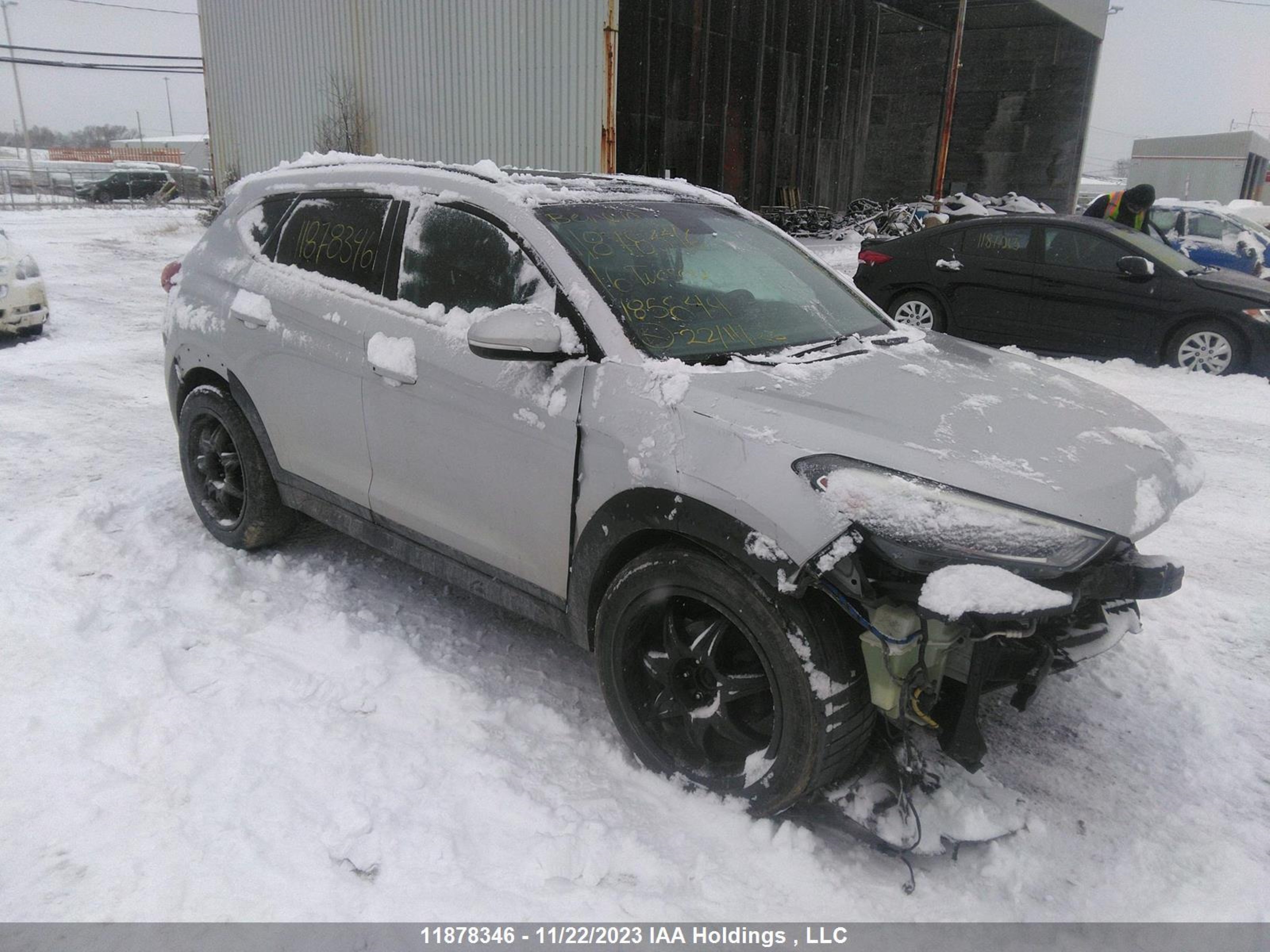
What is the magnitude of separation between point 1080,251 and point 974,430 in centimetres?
735

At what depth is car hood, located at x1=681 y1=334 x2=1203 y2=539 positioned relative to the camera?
238 cm

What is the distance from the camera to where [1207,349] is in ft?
27.2

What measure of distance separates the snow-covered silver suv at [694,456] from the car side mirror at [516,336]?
0.01m

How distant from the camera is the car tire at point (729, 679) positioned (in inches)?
95.4

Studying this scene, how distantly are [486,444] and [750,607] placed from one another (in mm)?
1173

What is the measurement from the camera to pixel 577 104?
49.9ft

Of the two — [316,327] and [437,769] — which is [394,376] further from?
[437,769]

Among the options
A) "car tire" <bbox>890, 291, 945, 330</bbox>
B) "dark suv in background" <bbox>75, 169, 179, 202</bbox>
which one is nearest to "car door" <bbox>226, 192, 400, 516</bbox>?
"car tire" <bbox>890, 291, 945, 330</bbox>

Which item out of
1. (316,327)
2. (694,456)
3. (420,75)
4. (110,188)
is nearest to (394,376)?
(316,327)

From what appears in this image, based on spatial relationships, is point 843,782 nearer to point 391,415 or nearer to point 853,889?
point 853,889

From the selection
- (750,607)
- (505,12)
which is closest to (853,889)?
(750,607)

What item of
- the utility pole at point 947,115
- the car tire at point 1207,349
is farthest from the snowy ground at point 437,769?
the utility pole at point 947,115

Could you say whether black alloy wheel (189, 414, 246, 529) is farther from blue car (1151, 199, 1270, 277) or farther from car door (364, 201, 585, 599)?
blue car (1151, 199, 1270, 277)

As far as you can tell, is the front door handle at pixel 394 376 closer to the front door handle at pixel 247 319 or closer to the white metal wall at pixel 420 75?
the front door handle at pixel 247 319
